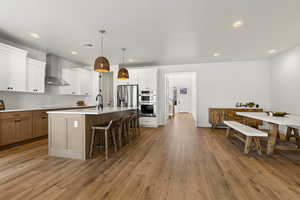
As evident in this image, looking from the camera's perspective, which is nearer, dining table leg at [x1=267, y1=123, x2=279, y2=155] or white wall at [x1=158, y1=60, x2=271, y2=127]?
dining table leg at [x1=267, y1=123, x2=279, y2=155]

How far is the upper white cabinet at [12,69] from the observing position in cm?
327

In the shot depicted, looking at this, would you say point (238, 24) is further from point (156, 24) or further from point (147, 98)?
point (147, 98)

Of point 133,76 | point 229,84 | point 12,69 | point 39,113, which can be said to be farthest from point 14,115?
point 229,84

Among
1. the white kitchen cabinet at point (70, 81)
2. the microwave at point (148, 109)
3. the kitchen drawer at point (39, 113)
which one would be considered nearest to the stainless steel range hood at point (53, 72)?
the white kitchen cabinet at point (70, 81)

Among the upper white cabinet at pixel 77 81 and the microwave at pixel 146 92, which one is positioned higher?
the upper white cabinet at pixel 77 81

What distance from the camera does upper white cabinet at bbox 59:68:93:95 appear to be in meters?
5.19

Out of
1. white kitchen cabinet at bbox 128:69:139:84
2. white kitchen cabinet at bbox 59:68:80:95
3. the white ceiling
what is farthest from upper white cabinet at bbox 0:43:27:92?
white kitchen cabinet at bbox 128:69:139:84

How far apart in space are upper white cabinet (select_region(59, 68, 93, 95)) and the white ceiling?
111 centimetres

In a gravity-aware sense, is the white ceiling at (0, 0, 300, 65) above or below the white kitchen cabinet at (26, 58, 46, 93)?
above

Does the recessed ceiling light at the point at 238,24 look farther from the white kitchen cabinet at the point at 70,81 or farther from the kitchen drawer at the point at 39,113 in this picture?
the white kitchen cabinet at the point at 70,81

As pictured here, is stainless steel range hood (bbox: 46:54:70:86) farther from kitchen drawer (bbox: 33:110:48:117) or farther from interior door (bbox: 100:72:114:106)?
interior door (bbox: 100:72:114:106)

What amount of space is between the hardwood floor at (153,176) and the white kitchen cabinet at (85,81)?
3.31 metres

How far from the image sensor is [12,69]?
11.3ft

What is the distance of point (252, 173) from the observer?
2.08 metres
